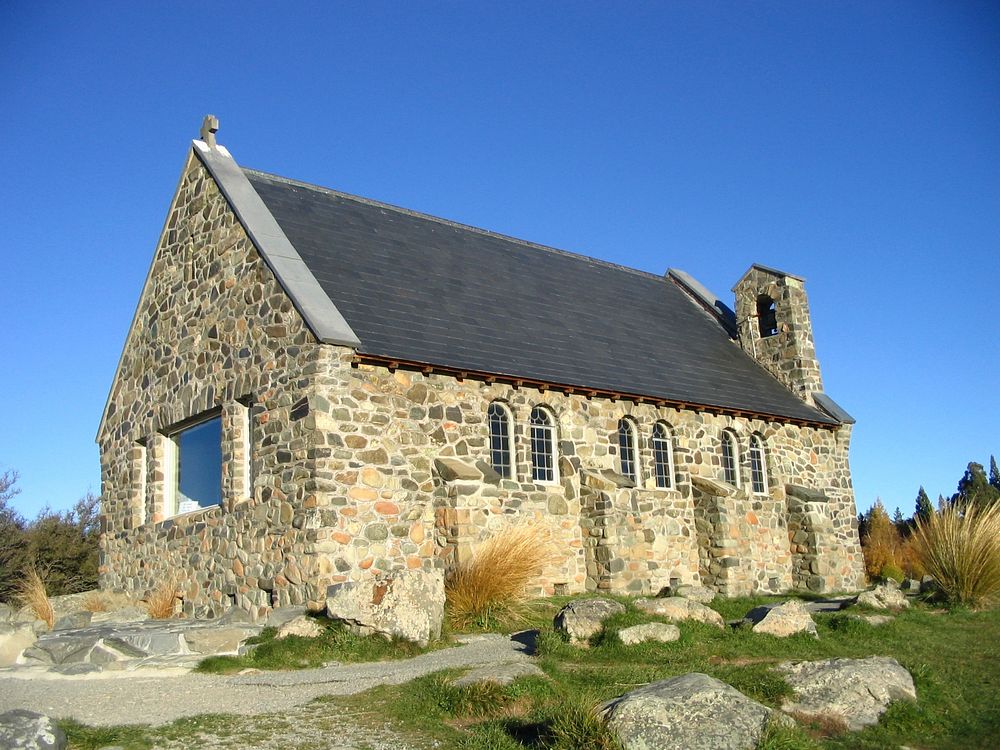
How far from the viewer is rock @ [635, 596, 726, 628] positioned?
1173 centimetres

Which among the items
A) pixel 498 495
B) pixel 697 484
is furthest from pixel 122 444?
pixel 697 484

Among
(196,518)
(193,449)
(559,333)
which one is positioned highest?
(559,333)

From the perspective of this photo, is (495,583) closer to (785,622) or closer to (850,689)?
(785,622)

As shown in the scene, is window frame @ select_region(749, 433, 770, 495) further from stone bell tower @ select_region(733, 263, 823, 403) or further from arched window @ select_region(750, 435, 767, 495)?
stone bell tower @ select_region(733, 263, 823, 403)

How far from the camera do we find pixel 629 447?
1975cm

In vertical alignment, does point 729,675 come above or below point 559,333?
below

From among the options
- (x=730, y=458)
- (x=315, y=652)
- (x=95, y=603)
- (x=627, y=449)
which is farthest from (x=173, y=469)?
(x=730, y=458)

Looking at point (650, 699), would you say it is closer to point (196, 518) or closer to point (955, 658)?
point (955, 658)

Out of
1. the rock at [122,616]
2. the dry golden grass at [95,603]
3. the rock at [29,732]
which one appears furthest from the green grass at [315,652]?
the dry golden grass at [95,603]

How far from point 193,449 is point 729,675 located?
13644mm

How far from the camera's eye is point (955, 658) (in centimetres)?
1041

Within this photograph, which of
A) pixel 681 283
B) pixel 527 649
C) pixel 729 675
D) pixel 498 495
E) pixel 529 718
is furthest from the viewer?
pixel 681 283

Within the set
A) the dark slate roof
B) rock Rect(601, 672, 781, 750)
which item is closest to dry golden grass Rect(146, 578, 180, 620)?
the dark slate roof

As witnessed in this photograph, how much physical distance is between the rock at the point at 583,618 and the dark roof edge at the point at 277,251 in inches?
243
